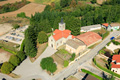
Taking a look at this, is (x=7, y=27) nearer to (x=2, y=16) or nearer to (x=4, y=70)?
(x=2, y=16)

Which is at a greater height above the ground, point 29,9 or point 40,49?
point 29,9

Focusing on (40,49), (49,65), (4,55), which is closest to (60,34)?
(40,49)

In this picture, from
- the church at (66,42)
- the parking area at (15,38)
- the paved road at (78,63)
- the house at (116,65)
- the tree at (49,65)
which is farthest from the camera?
the parking area at (15,38)

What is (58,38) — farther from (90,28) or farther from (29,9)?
(29,9)

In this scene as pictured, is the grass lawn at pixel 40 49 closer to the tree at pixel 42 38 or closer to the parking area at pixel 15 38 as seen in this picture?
the tree at pixel 42 38

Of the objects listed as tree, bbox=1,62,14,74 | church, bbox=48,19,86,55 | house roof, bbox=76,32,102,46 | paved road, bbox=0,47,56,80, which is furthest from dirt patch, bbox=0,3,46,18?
tree, bbox=1,62,14,74

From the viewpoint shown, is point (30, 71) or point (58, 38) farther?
point (58, 38)

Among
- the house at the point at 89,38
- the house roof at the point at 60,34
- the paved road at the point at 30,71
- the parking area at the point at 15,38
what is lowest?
the paved road at the point at 30,71

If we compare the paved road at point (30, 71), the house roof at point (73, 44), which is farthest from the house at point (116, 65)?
the paved road at point (30, 71)

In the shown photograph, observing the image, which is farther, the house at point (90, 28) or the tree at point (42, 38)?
the house at point (90, 28)
